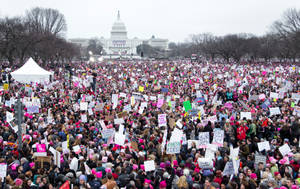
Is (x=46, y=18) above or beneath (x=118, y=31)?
beneath

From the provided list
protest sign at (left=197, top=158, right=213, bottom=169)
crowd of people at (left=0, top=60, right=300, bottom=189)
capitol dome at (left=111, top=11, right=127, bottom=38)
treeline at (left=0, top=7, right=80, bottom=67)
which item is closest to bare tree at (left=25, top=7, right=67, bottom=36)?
treeline at (left=0, top=7, right=80, bottom=67)

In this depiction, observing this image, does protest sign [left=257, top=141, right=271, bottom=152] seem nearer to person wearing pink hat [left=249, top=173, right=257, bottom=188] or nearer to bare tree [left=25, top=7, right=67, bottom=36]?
person wearing pink hat [left=249, top=173, right=257, bottom=188]

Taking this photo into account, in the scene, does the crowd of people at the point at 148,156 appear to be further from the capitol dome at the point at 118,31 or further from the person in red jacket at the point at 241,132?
the capitol dome at the point at 118,31

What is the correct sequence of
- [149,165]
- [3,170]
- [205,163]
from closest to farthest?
[3,170] < [149,165] < [205,163]

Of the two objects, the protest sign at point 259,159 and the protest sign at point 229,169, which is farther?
the protest sign at point 259,159

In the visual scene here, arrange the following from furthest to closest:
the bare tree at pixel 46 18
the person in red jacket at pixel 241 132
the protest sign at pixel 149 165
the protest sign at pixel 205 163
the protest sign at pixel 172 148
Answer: the bare tree at pixel 46 18 → the person in red jacket at pixel 241 132 → the protest sign at pixel 172 148 → the protest sign at pixel 205 163 → the protest sign at pixel 149 165

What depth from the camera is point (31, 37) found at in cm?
3947

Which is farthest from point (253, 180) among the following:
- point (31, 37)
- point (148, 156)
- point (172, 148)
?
point (31, 37)

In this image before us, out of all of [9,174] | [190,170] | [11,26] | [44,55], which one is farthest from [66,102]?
[44,55]

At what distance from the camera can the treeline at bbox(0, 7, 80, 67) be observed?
3659 cm

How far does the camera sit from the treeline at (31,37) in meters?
36.6

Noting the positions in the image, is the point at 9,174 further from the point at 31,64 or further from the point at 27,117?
the point at 31,64

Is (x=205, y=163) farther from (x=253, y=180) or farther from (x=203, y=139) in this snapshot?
(x=203, y=139)

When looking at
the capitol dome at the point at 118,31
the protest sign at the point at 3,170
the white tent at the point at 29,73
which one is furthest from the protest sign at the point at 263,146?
the capitol dome at the point at 118,31
